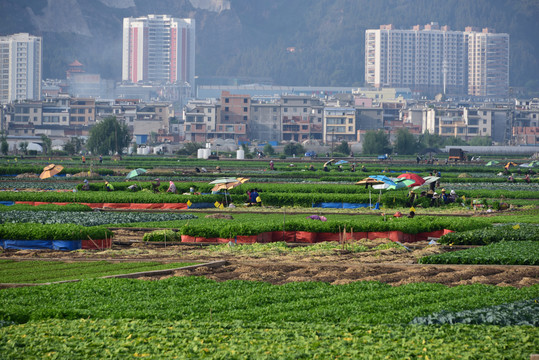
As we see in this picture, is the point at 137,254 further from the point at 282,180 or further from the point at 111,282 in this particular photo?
the point at 282,180

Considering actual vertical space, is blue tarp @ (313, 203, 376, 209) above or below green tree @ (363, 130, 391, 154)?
below

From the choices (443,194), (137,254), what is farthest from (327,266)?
(443,194)

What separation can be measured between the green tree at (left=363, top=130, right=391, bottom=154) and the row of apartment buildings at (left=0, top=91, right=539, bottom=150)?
110 ft

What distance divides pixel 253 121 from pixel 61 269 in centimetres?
15056

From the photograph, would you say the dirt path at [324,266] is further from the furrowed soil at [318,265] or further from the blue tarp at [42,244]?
the blue tarp at [42,244]

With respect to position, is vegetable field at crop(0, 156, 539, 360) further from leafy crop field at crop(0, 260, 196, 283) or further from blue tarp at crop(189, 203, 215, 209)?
blue tarp at crop(189, 203, 215, 209)

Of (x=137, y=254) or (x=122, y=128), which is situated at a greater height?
(x=122, y=128)

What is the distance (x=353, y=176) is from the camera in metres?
68.6

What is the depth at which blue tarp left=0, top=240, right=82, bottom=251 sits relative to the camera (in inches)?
1162

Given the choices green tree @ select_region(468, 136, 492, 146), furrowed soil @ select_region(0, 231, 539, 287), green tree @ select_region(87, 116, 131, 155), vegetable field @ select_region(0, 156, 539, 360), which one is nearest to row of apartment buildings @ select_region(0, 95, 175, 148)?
green tree @ select_region(87, 116, 131, 155)

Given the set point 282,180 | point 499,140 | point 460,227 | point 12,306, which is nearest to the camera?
point 12,306

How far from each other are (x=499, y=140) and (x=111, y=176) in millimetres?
130125

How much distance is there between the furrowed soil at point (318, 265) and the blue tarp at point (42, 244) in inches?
35.3

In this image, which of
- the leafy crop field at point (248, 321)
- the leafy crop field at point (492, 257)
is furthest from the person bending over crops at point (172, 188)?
the leafy crop field at point (248, 321)
